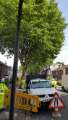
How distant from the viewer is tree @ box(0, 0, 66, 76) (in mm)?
35844

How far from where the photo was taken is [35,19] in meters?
36.3

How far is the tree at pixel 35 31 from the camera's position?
118 ft

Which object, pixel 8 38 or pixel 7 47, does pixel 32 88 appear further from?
pixel 7 47

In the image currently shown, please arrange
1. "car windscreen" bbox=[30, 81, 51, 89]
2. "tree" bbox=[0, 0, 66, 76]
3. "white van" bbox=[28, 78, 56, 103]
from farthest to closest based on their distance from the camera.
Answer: "tree" bbox=[0, 0, 66, 76], "car windscreen" bbox=[30, 81, 51, 89], "white van" bbox=[28, 78, 56, 103]

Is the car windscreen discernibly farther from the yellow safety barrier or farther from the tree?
the tree

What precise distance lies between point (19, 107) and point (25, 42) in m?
21.0

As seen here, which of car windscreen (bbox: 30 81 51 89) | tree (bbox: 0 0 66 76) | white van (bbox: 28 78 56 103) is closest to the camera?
white van (bbox: 28 78 56 103)

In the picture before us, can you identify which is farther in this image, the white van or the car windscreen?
the car windscreen

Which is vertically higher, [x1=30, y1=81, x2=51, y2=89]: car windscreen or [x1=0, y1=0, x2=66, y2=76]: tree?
[x1=0, y1=0, x2=66, y2=76]: tree

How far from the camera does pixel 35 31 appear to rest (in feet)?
118

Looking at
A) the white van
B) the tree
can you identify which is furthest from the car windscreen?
the tree

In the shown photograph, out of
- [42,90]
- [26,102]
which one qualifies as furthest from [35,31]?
[26,102]

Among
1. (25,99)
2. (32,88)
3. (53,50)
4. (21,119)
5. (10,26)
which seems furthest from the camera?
(53,50)

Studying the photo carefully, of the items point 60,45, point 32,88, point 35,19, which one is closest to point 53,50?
point 60,45
